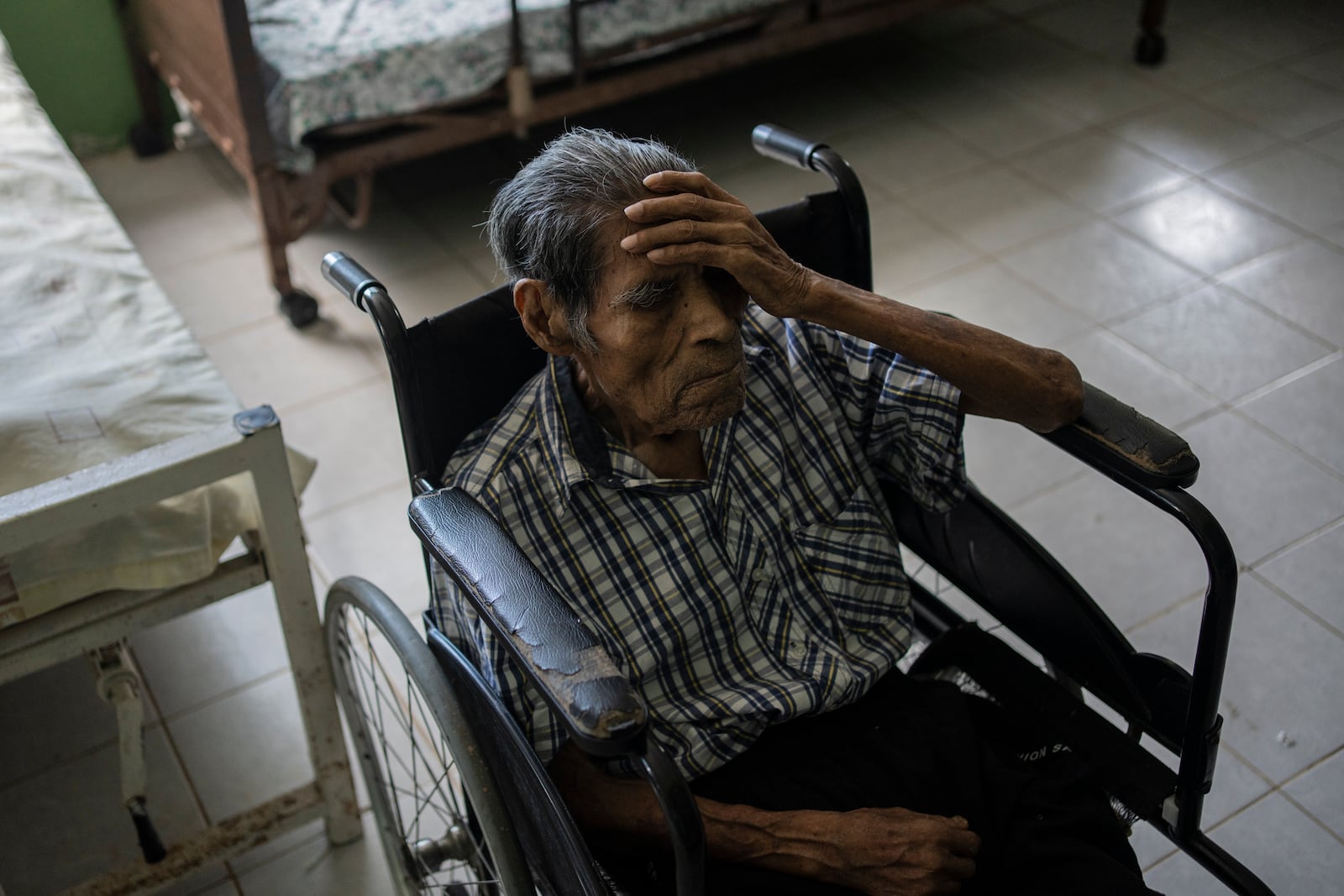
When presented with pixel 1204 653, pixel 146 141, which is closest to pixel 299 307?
pixel 146 141

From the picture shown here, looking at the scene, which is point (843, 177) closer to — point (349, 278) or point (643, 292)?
point (643, 292)

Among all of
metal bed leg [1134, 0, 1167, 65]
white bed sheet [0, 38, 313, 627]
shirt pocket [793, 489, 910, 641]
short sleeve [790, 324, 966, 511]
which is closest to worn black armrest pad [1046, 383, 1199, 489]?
short sleeve [790, 324, 966, 511]

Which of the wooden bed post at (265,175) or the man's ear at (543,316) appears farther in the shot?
the wooden bed post at (265,175)

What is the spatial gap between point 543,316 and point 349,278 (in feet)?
0.71

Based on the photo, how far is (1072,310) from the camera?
279cm

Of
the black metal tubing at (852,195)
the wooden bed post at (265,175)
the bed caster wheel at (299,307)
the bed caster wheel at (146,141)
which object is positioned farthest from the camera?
the bed caster wheel at (146,141)

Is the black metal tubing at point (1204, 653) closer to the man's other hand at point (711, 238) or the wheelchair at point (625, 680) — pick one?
the wheelchair at point (625, 680)

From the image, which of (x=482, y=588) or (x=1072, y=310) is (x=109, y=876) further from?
(x=1072, y=310)

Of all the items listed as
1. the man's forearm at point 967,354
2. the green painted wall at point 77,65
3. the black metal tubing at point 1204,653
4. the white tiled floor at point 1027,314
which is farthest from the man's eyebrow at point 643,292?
the green painted wall at point 77,65

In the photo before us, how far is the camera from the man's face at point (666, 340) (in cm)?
110

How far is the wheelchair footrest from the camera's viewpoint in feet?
4.06

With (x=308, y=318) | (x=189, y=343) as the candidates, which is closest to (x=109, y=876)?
(x=189, y=343)

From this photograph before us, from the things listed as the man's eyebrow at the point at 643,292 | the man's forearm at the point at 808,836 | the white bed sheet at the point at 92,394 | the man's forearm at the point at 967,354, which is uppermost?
the man's eyebrow at the point at 643,292

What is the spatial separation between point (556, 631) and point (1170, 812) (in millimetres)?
673
